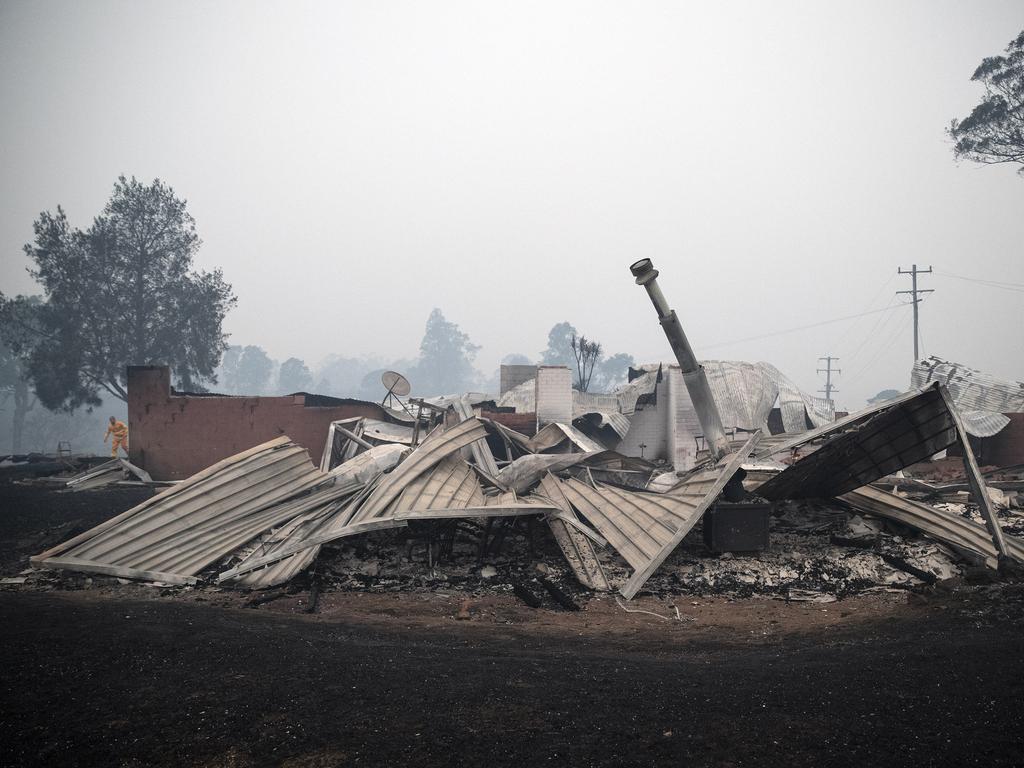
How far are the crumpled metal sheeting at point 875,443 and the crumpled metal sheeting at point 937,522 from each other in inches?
16.9

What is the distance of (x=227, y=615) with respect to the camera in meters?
6.21

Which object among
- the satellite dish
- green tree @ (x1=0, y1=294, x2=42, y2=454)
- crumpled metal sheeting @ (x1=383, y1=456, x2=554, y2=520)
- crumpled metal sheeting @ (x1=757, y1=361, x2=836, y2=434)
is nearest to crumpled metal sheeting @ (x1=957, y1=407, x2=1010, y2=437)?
crumpled metal sheeting @ (x1=757, y1=361, x2=836, y2=434)

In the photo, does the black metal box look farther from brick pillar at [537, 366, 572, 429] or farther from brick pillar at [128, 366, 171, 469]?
brick pillar at [128, 366, 171, 469]

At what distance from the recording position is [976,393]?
2031 centimetres

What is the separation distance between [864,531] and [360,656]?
6984 millimetres

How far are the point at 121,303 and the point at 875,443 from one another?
36.7m

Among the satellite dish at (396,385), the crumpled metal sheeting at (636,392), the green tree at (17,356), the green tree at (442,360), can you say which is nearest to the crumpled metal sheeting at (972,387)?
the crumpled metal sheeting at (636,392)

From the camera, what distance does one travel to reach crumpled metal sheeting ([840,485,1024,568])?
780 centimetres

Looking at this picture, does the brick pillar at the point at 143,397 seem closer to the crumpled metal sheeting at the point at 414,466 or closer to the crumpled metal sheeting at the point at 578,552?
the crumpled metal sheeting at the point at 414,466

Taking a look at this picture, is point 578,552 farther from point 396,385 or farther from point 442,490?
point 396,385

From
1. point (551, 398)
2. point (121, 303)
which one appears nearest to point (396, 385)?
point (551, 398)

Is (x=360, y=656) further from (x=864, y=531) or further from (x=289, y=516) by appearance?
(x=864, y=531)

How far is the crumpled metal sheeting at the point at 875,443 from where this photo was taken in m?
7.37

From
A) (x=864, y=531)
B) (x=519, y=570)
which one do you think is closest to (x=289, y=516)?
(x=519, y=570)
